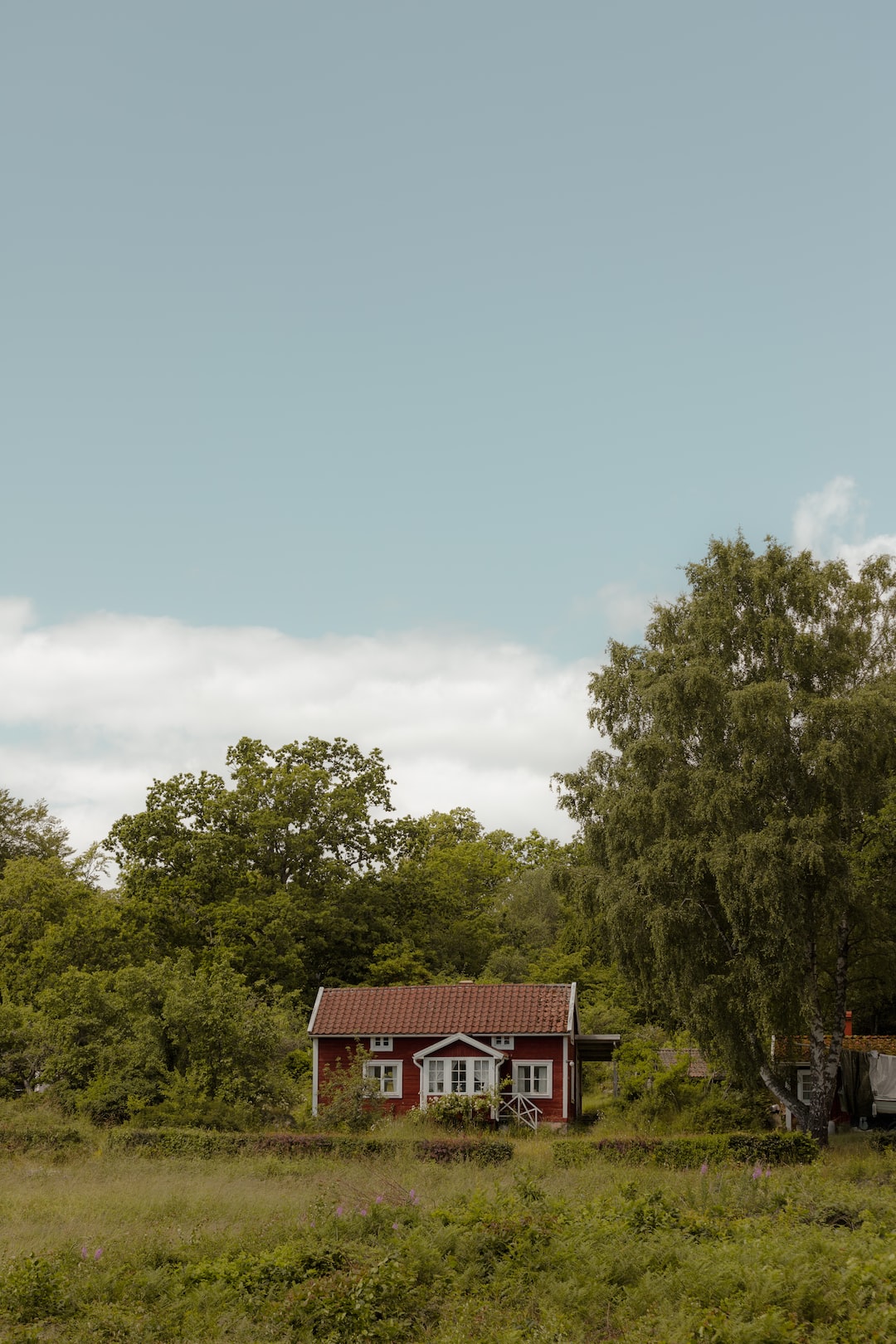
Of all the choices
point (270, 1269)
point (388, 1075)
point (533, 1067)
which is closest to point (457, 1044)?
point (533, 1067)

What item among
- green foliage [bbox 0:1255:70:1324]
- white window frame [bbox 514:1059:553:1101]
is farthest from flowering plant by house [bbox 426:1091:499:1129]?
green foliage [bbox 0:1255:70:1324]

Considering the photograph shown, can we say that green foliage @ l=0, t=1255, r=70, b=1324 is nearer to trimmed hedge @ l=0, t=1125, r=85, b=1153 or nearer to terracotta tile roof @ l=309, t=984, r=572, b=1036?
trimmed hedge @ l=0, t=1125, r=85, b=1153

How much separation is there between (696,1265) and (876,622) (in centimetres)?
2158

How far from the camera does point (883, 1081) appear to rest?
103 feet

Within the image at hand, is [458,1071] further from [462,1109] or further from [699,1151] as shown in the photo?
[699,1151]

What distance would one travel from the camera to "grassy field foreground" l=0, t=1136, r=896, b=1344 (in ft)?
33.9

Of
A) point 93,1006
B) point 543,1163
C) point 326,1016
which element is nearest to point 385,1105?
point 326,1016

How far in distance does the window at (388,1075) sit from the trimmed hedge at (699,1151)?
11.0 metres

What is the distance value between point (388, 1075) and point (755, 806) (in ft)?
46.0

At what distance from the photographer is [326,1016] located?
33.6m

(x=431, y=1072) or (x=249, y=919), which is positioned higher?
(x=249, y=919)

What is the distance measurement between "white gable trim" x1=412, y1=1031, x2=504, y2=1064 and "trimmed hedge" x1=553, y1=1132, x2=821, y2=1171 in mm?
9303

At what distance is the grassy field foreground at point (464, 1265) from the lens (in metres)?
10.3

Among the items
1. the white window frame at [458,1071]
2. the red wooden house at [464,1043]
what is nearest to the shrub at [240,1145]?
the red wooden house at [464,1043]
